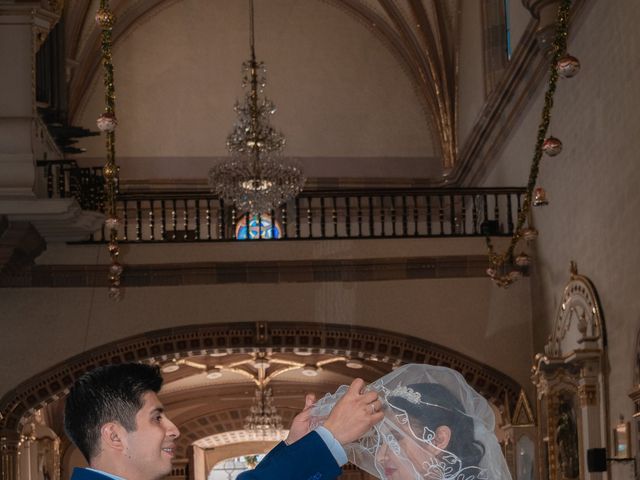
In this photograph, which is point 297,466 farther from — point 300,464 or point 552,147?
point 552,147

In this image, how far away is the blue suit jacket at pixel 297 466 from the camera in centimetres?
327

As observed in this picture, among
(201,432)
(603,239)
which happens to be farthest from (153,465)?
(201,432)

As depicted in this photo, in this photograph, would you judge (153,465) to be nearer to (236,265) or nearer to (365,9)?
(236,265)

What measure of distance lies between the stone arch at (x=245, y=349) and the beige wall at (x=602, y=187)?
0.91m

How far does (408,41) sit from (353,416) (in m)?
20.3

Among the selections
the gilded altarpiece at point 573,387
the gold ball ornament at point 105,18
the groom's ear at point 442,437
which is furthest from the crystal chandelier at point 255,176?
the groom's ear at point 442,437

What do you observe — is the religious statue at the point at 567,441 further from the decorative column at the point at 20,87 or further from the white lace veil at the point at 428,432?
the white lace veil at the point at 428,432

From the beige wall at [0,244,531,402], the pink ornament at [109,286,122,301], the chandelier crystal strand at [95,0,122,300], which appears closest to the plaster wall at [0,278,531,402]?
the beige wall at [0,244,531,402]

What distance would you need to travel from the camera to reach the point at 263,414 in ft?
73.9

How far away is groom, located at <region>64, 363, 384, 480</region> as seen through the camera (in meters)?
3.31

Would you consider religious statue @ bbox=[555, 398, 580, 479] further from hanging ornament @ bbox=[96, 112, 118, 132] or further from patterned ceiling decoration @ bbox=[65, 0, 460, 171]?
patterned ceiling decoration @ bbox=[65, 0, 460, 171]

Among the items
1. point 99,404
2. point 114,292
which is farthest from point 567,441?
point 99,404

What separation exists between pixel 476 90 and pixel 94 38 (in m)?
7.03

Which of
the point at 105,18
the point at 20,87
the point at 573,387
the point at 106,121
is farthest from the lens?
the point at 20,87
